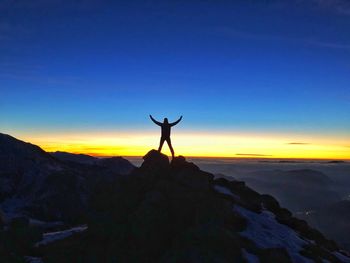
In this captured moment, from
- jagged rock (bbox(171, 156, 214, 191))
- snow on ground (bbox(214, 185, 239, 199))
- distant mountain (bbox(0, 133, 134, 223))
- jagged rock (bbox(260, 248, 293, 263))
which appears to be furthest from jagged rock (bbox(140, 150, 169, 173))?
distant mountain (bbox(0, 133, 134, 223))

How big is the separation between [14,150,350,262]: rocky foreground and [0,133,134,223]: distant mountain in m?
37.7

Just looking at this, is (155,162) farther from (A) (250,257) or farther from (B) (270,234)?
(A) (250,257)

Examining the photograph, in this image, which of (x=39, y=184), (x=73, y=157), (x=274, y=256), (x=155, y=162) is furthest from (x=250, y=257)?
(x=73, y=157)

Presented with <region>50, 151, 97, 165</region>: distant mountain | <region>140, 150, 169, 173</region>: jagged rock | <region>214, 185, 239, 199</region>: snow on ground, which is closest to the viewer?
<region>140, 150, 169, 173</region>: jagged rock

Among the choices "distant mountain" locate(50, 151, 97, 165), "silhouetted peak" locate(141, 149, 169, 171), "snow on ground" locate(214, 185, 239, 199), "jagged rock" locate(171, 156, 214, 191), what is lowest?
"snow on ground" locate(214, 185, 239, 199)

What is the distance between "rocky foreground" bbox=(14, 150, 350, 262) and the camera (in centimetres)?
3341

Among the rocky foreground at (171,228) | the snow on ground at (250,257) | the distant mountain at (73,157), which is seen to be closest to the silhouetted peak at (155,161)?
the rocky foreground at (171,228)

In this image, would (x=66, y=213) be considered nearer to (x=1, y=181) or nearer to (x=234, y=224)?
(x=1, y=181)

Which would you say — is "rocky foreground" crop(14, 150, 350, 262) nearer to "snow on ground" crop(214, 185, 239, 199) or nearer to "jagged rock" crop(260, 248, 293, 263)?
"jagged rock" crop(260, 248, 293, 263)

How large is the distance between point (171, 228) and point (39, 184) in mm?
68810

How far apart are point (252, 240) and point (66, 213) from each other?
190 ft

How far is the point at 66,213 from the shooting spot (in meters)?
86.9

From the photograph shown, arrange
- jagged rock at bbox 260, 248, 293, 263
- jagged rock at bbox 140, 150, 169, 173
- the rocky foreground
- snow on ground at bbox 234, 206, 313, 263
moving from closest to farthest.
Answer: the rocky foreground < jagged rock at bbox 260, 248, 293, 263 < snow on ground at bbox 234, 206, 313, 263 < jagged rock at bbox 140, 150, 169, 173

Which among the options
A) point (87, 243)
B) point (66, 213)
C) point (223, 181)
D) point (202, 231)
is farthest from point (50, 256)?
point (66, 213)
